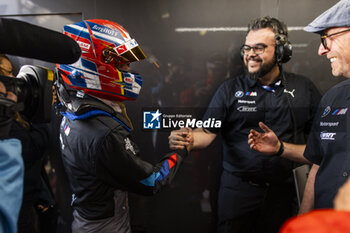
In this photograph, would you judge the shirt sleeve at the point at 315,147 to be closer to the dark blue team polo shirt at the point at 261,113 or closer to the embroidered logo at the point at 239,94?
the dark blue team polo shirt at the point at 261,113

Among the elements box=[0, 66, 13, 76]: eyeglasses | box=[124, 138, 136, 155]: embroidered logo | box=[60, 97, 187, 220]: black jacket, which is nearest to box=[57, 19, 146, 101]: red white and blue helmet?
box=[60, 97, 187, 220]: black jacket

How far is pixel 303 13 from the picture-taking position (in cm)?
160

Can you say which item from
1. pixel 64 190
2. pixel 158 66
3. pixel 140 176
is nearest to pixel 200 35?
pixel 158 66

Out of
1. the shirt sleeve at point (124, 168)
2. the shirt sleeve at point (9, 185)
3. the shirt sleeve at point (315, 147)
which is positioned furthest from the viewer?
the shirt sleeve at point (315, 147)

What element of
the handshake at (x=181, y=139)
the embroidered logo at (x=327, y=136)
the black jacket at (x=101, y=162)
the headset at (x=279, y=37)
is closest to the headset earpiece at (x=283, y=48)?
the headset at (x=279, y=37)

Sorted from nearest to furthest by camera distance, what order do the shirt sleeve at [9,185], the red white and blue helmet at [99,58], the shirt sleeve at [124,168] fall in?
the shirt sleeve at [9,185] → the shirt sleeve at [124,168] → the red white and blue helmet at [99,58]

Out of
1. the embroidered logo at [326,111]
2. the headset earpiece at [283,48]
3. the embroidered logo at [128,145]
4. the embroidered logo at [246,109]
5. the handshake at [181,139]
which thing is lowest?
the handshake at [181,139]

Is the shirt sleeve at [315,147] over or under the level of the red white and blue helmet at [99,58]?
under

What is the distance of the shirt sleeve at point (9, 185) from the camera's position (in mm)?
492

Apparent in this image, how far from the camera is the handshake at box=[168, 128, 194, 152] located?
1.57m

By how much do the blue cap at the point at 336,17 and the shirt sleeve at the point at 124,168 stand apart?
124 cm

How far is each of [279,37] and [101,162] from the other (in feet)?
4.60

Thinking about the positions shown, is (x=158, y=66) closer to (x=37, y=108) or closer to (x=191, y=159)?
(x=191, y=159)

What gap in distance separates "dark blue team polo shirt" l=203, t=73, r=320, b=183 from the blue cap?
0.48 m
